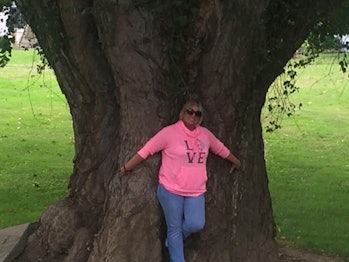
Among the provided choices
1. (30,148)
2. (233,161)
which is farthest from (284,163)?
(233,161)

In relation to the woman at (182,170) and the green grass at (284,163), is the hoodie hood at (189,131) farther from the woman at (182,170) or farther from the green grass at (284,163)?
the green grass at (284,163)

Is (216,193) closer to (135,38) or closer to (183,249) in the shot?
(183,249)

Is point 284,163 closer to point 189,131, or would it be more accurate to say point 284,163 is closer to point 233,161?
point 233,161

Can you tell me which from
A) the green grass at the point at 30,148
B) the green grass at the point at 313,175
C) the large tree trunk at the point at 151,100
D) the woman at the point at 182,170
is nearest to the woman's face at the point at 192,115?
the woman at the point at 182,170

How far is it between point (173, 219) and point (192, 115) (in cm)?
82

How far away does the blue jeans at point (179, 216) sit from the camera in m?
5.71

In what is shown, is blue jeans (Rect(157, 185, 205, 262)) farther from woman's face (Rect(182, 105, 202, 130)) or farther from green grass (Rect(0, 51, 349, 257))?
green grass (Rect(0, 51, 349, 257))

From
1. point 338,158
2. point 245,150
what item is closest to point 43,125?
point 338,158

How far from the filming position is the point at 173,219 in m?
5.76

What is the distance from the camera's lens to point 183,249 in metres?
6.09

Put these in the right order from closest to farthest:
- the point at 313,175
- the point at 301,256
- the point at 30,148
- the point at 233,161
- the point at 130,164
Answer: the point at 130,164
the point at 233,161
the point at 301,256
the point at 313,175
the point at 30,148

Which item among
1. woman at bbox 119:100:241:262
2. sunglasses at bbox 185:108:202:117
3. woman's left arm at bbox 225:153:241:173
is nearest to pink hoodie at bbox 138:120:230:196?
woman at bbox 119:100:241:262

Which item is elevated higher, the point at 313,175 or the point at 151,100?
the point at 151,100

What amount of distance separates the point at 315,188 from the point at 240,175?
5.57m
